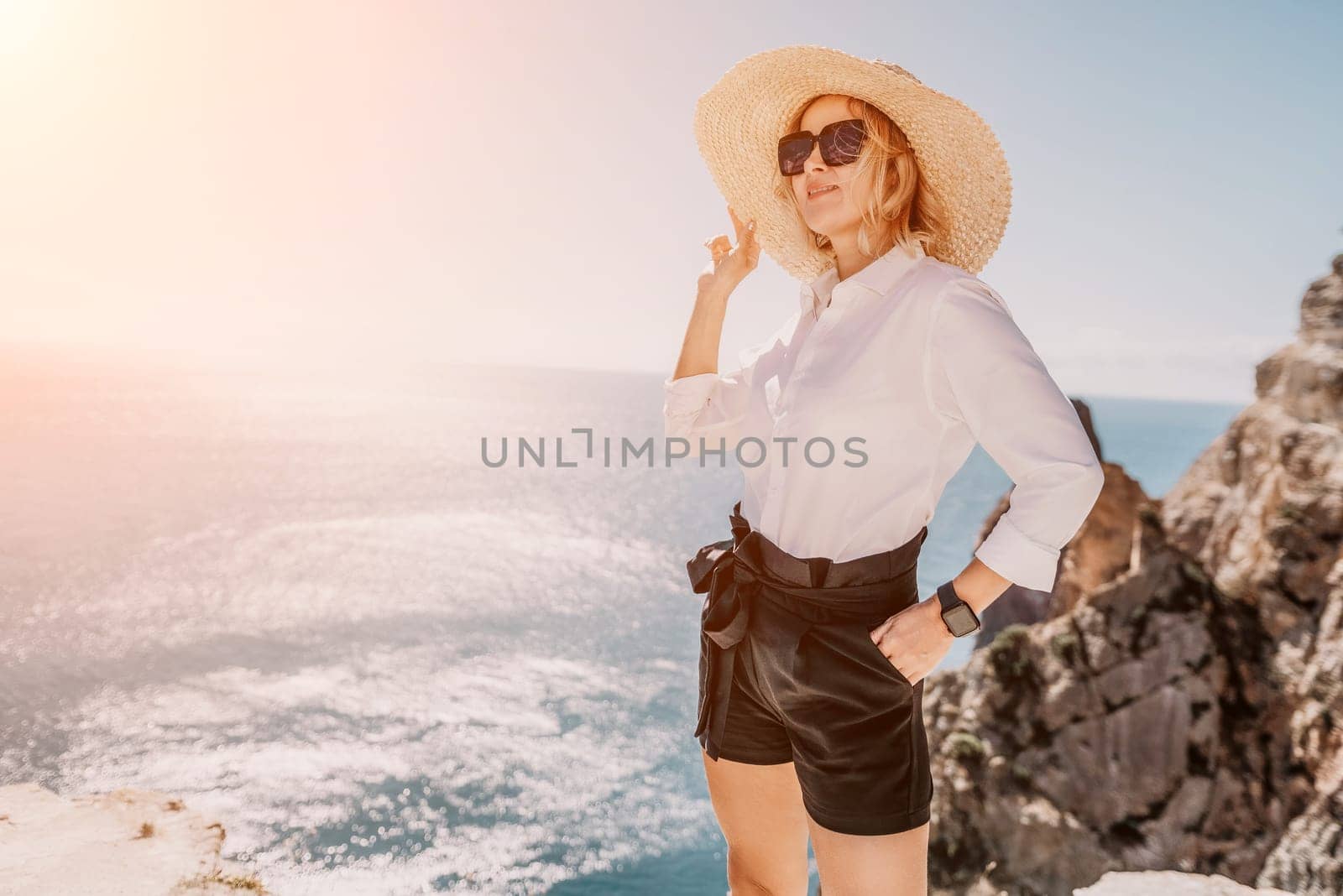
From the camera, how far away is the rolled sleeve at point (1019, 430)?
5.17 ft

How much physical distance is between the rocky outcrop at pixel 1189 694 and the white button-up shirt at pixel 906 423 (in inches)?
778

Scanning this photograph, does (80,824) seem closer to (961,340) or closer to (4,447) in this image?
(961,340)

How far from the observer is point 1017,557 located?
63.6 inches

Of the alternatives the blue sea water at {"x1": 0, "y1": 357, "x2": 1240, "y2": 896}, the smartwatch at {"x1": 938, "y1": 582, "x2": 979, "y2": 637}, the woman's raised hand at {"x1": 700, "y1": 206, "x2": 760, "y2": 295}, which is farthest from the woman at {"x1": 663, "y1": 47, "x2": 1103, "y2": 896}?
→ the blue sea water at {"x1": 0, "y1": 357, "x2": 1240, "y2": 896}

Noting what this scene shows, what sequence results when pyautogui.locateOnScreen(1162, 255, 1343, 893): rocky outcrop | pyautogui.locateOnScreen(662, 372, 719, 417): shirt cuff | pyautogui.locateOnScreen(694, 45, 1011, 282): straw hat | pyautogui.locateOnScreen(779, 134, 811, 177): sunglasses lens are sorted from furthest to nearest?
pyautogui.locateOnScreen(1162, 255, 1343, 893): rocky outcrop → pyautogui.locateOnScreen(662, 372, 719, 417): shirt cuff → pyautogui.locateOnScreen(779, 134, 811, 177): sunglasses lens → pyautogui.locateOnScreen(694, 45, 1011, 282): straw hat

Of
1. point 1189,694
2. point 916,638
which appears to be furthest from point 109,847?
point 1189,694

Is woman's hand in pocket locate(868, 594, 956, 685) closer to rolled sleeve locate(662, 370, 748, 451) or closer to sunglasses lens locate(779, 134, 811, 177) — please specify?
rolled sleeve locate(662, 370, 748, 451)

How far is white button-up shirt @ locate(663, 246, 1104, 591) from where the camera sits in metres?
1.60

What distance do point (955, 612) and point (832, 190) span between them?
1.22m

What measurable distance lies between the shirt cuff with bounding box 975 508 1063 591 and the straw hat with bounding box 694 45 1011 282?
942 millimetres

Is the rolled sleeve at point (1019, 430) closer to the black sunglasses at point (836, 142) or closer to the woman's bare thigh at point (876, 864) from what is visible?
the black sunglasses at point (836, 142)

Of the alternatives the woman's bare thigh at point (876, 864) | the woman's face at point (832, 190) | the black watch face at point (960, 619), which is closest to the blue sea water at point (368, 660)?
the woman's bare thigh at point (876, 864)

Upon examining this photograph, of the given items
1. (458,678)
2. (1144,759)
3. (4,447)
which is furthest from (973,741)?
(4,447)

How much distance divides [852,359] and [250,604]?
210 feet
